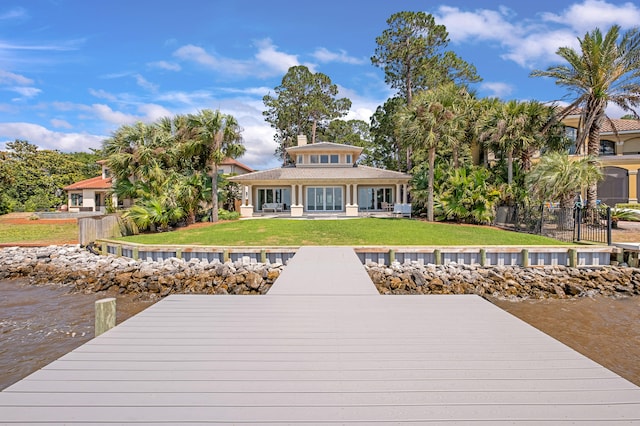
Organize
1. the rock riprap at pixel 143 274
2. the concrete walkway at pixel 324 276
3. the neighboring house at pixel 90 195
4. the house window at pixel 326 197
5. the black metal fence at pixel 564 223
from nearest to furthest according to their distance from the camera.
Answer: the concrete walkway at pixel 324 276
the rock riprap at pixel 143 274
the black metal fence at pixel 564 223
the house window at pixel 326 197
the neighboring house at pixel 90 195

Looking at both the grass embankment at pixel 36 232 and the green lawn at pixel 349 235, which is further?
the grass embankment at pixel 36 232

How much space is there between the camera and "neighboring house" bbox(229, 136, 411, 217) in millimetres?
26594

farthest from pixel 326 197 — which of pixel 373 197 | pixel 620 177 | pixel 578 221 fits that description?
pixel 620 177

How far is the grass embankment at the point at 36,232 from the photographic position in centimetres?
1970

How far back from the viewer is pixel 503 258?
42.6ft

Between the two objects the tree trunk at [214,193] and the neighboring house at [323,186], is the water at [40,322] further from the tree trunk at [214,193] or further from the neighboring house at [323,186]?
the neighboring house at [323,186]

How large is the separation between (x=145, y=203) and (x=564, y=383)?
67.9 ft

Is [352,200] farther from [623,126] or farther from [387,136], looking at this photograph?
[623,126]

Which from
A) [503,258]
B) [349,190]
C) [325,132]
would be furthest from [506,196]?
[325,132]

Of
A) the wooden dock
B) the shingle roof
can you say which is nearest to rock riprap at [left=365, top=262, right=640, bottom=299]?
the wooden dock

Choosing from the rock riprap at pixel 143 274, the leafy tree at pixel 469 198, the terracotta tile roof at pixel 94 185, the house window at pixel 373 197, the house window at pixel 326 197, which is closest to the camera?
the rock riprap at pixel 143 274

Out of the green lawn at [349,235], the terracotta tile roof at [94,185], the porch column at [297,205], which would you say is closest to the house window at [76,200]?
the terracotta tile roof at [94,185]

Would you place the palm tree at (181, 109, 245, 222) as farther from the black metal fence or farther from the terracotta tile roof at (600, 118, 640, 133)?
the terracotta tile roof at (600, 118, 640, 133)

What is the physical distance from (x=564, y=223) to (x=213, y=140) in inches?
773
